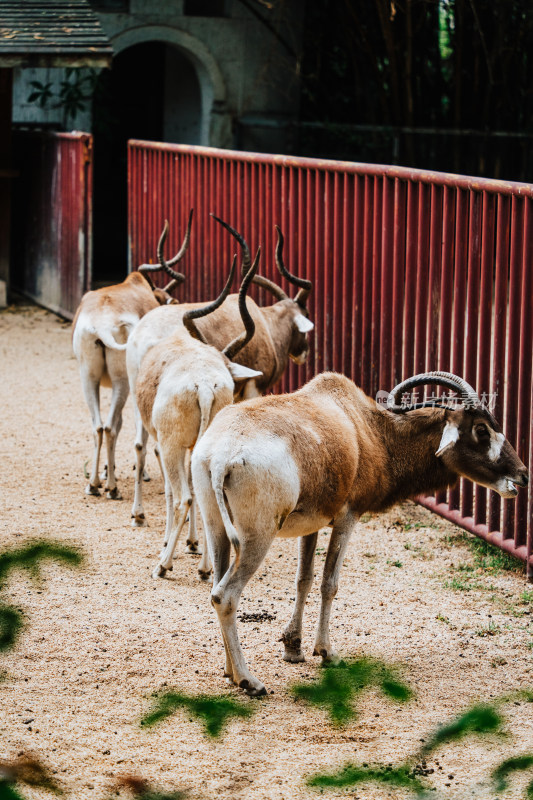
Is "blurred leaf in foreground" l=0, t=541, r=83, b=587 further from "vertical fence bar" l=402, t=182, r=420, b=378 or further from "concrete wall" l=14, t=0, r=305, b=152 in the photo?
"concrete wall" l=14, t=0, r=305, b=152

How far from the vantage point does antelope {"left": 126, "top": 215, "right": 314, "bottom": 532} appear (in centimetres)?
654

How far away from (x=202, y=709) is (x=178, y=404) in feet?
13.7

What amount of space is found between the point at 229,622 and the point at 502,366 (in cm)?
264

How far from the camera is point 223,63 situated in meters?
15.5

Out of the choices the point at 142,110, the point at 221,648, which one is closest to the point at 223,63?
the point at 142,110

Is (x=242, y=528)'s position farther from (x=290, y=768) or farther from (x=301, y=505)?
(x=290, y=768)

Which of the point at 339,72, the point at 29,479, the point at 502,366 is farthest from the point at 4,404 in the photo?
the point at 339,72

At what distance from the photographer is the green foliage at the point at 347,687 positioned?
4.70ft

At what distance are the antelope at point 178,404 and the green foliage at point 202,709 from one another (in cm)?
407

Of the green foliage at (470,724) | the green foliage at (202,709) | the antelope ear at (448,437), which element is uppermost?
the green foliage at (470,724)

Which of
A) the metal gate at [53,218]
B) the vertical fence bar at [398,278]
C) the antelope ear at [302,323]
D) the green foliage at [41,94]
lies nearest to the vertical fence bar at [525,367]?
the vertical fence bar at [398,278]

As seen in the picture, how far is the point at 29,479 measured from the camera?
7.42 m

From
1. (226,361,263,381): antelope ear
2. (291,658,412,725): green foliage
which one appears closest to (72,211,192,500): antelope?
(226,361,263,381): antelope ear

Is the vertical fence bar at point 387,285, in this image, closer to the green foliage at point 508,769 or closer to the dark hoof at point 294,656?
the dark hoof at point 294,656
